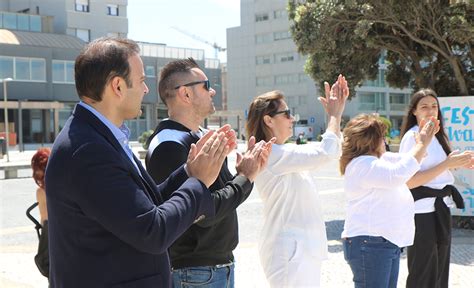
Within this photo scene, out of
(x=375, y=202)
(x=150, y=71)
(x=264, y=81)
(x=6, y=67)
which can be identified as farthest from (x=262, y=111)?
(x=264, y=81)

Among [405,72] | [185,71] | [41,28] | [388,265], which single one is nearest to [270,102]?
[185,71]

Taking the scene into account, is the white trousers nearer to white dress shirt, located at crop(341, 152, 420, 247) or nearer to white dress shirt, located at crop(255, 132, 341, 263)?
white dress shirt, located at crop(255, 132, 341, 263)

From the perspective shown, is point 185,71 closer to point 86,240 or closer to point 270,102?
point 270,102

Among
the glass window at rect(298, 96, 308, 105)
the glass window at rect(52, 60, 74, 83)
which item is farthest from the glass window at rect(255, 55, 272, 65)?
the glass window at rect(52, 60, 74, 83)

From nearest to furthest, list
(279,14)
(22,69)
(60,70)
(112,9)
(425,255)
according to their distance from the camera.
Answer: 1. (425,255)
2. (22,69)
3. (60,70)
4. (112,9)
5. (279,14)

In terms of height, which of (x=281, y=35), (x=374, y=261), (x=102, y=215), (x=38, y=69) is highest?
(x=281, y=35)

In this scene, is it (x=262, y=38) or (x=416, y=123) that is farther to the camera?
(x=262, y=38)

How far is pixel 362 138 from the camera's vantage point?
3.92 meters

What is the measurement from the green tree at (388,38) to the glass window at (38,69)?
4157 centimetres

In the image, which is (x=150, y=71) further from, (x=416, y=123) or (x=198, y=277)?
(x=198, y=277)

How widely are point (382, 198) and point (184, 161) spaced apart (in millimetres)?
1666

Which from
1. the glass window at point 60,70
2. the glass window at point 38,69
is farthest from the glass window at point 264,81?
the glass window at point 38,69

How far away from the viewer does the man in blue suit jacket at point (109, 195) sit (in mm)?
1830

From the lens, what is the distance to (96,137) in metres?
1.91
